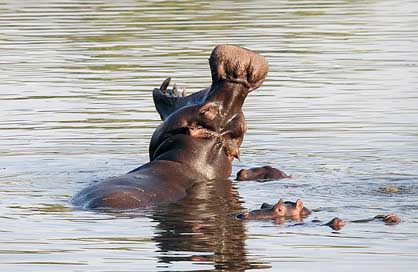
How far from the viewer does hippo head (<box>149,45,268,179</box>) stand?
11.6 meters

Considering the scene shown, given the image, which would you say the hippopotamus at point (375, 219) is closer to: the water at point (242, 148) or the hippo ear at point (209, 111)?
the water at point (242, 148)

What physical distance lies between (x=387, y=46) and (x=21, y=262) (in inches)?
544

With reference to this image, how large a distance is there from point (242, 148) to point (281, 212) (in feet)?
13.2

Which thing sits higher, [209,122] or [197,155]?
[209,122]

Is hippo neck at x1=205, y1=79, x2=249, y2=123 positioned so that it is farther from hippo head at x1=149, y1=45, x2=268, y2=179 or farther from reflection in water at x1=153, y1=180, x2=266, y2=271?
reflection in water at x1=153, y1=180, x2=266, y2=271

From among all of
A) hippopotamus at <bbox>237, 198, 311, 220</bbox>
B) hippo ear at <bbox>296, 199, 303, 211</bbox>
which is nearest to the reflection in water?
hippopotamus at <bbox>237, 198, 311, 220</bbox>

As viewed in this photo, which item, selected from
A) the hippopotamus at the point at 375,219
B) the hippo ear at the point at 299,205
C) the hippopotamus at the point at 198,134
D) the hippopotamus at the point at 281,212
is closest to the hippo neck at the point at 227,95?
the hippopotamus at the point at 198,134

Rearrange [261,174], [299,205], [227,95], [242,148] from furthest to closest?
[242,148]
[261,174]
[227,95]
[299,205]

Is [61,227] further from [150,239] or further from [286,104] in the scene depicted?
[286,104]

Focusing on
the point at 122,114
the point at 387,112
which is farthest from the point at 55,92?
the point at 387,112

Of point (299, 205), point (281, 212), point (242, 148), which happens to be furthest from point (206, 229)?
point (242, 148)

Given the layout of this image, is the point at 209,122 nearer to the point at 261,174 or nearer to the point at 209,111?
the point at 209,111

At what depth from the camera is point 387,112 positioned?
1570 centimetres

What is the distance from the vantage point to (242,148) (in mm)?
14164
